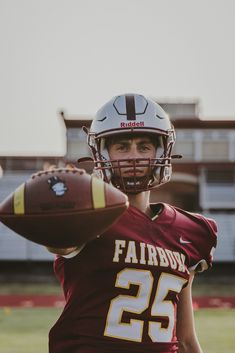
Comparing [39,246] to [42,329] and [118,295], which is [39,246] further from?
[118,295]

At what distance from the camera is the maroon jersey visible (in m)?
2.02

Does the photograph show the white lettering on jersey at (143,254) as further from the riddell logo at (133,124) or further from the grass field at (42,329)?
the grass field at (42,329)

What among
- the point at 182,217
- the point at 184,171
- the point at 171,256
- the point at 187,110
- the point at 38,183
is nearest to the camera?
the point at 38,183

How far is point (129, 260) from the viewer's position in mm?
2045

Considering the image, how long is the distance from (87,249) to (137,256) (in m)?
0.18

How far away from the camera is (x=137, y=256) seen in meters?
2.06

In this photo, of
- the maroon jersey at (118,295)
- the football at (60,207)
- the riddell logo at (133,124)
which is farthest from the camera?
the riddell logo at (133,124)

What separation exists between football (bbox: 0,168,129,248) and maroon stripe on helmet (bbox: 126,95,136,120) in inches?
18.9

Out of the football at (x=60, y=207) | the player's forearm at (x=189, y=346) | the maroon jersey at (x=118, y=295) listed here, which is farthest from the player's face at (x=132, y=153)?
the player's forearm at (x=189, y=346)

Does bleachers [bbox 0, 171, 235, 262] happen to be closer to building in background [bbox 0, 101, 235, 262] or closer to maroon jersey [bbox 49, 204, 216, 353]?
building in background [bbox 0, 101, 235, 262]

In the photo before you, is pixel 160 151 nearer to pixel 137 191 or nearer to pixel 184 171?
pixel 137 191

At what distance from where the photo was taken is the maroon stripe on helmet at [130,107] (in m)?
2.19

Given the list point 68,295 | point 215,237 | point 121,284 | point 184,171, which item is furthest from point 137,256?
point 184,171

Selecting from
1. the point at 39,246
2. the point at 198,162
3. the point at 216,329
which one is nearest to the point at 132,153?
the point at 216,329
